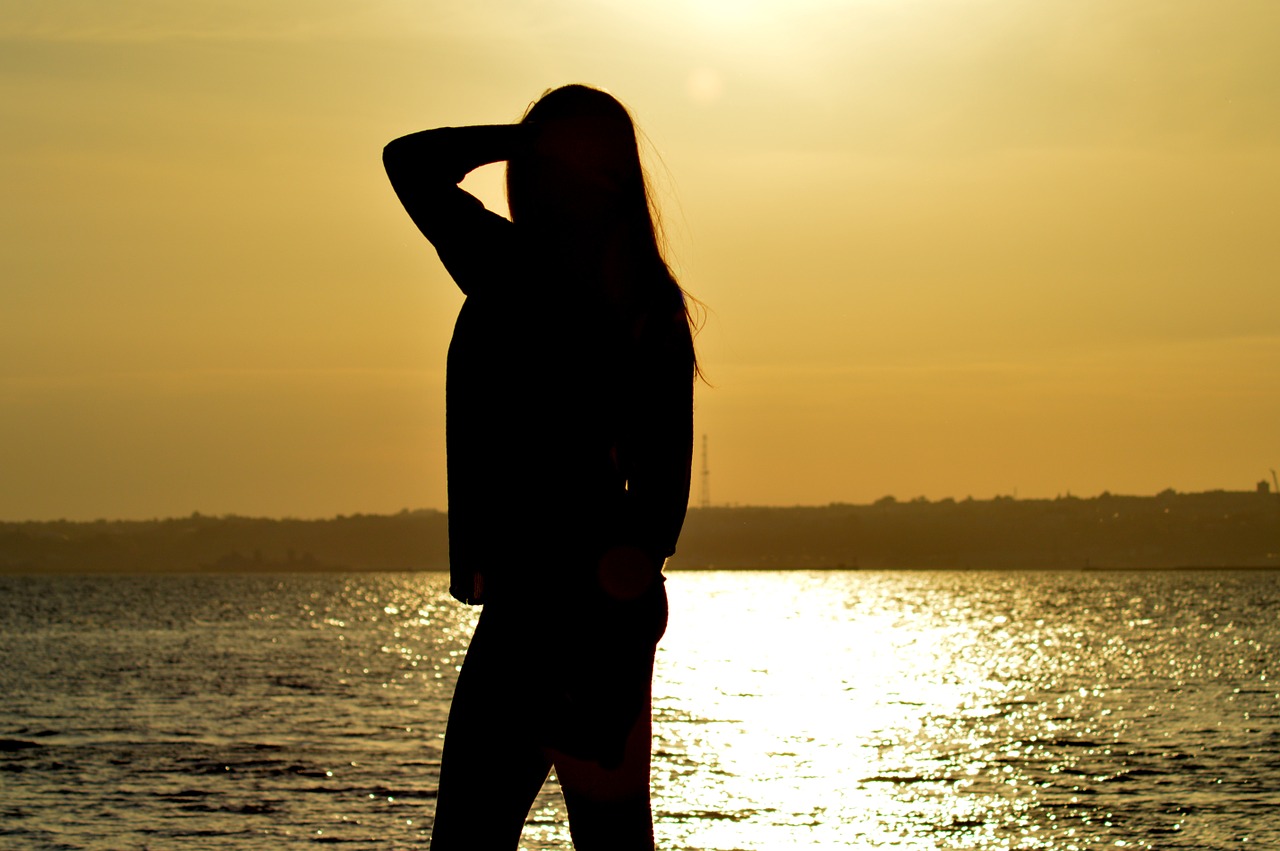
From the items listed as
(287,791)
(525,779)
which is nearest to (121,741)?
(287,791)

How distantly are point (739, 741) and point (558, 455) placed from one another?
32.2 metres

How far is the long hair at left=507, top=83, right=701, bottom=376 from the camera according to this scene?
2.31 meters

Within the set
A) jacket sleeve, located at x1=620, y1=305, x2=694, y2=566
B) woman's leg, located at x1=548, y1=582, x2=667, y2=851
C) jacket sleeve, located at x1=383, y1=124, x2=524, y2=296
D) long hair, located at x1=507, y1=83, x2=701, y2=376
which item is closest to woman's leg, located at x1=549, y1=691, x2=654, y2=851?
woman's leg, located at x1=548, y1=582, x2=667, y2=851

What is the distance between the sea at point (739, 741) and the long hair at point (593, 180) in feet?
2.15

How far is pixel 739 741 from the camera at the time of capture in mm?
33375

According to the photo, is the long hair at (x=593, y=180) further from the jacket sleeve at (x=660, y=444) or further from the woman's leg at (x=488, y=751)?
the woman's leg at (x=488, y=751)

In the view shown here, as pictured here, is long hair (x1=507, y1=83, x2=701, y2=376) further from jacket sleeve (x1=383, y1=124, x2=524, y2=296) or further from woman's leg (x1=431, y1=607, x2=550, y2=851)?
woman's leg (x1=431, y1=607, x2=550, y2=851)

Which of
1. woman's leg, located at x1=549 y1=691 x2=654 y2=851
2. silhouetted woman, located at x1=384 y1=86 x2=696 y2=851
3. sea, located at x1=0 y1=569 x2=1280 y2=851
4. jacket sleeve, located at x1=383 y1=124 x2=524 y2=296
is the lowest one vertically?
sea, located at x1=0 y1=569 x2=1280 y2=851

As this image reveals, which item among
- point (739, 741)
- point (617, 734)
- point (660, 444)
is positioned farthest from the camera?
point (739, 741)

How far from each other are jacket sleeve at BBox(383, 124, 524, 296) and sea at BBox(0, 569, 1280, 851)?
605mm

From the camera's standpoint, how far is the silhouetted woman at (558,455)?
2123 mm

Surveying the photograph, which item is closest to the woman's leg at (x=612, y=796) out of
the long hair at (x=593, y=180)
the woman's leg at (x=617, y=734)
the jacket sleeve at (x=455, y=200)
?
the woman's leg at (x=617, y=734)

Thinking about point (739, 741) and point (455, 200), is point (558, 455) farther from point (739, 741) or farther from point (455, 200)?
point (739, 741)

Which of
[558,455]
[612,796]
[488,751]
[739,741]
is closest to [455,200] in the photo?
[558,455]
